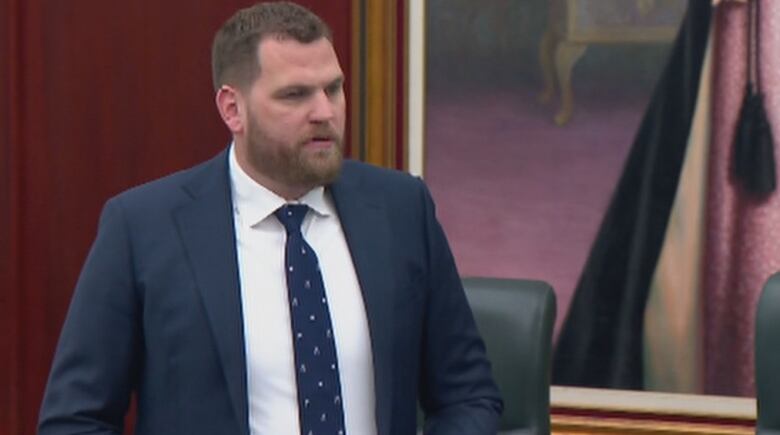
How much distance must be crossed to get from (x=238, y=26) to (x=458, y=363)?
2.00 feet

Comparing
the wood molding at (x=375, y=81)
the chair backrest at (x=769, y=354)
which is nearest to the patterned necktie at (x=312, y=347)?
the chair backrest at (x=769, y=354)

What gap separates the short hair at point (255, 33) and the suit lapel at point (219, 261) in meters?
0.16

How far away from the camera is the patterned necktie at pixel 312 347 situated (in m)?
2.24

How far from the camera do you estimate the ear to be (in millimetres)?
2303

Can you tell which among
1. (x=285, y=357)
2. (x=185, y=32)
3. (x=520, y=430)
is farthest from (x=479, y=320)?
(x=185, y=32)

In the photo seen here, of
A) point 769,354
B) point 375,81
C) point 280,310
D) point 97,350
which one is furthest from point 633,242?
point 97,350

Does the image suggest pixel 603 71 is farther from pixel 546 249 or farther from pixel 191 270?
pixel 191 270

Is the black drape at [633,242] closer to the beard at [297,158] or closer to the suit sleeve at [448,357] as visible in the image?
the suit sleeve at [448,357]

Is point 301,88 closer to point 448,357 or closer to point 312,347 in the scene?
point 312,347

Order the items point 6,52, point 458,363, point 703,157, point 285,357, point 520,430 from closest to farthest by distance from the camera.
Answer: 1. point 285,357
2. point 458,363
3. point 520,430
4. point 703,157
5. point 6,52

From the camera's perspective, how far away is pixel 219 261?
7.47 ft

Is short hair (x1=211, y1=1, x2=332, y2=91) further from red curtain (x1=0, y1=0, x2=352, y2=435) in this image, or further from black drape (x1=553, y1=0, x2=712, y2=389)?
red curtain (x1=0, y1=0, x2=352, y2=435)

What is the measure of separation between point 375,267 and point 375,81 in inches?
66.8

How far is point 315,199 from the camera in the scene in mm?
2348
